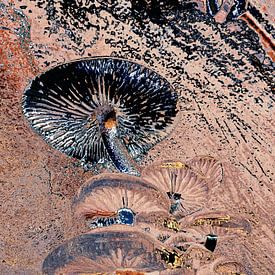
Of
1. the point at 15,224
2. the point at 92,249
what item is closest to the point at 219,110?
the point at 92,249

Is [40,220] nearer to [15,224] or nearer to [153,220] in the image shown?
[15,224]

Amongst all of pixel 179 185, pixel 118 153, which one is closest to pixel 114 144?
pixel 118 153

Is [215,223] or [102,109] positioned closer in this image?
[102,109]

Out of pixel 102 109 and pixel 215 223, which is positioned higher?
pixel 102 109

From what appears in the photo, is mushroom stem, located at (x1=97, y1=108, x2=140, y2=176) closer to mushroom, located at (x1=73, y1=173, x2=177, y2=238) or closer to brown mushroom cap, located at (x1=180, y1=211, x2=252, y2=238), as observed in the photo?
mushroom, located at (x1=73, y1=173, x2=177, y2=238)

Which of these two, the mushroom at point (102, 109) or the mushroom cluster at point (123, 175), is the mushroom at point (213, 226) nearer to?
the mushroom cluster at point (123, 175)

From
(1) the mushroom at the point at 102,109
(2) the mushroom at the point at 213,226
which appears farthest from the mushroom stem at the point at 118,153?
(2) the mushroom at the point at 213,226

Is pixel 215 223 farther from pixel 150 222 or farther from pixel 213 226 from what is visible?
pixel 150 222
